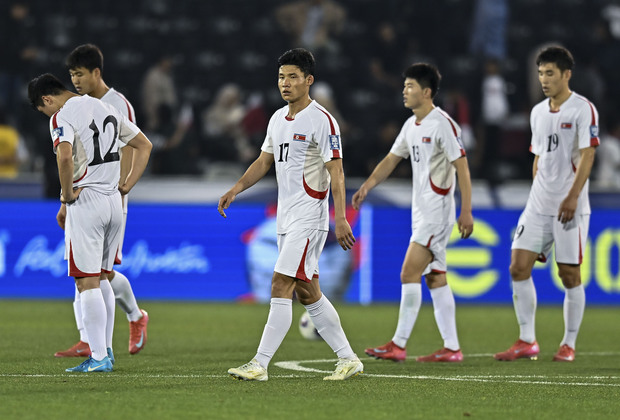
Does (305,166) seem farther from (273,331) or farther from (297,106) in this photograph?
(273,331)

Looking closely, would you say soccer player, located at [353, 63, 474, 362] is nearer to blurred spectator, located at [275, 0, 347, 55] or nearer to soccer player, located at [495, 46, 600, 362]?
soccer player, located at [495, 46, 600, 362]

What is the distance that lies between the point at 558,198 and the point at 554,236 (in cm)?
30

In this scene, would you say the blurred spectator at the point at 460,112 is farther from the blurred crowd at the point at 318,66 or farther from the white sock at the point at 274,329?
the white sock at the point at 274,329

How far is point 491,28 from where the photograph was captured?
18.5m

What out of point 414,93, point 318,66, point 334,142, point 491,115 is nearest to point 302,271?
point 334,142

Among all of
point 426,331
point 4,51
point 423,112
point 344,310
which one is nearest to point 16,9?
point 4,51

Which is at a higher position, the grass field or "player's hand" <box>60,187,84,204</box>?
"player's hand" <box>60,187,84,204</box>

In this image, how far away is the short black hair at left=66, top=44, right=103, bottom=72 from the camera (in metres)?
7.59

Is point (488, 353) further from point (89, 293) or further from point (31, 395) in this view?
point (31, 395)

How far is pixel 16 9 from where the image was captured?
17.9 metres

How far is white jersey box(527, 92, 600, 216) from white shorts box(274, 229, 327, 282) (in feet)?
8.63

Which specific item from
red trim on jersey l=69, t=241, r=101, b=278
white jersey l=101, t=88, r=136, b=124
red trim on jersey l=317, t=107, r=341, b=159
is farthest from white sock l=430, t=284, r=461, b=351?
red trim on jersey l=69, t=241, r=101, b=278

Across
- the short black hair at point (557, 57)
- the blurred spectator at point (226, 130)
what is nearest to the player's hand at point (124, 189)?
the short black hair at point (557, 57)

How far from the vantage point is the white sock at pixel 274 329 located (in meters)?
6.83
